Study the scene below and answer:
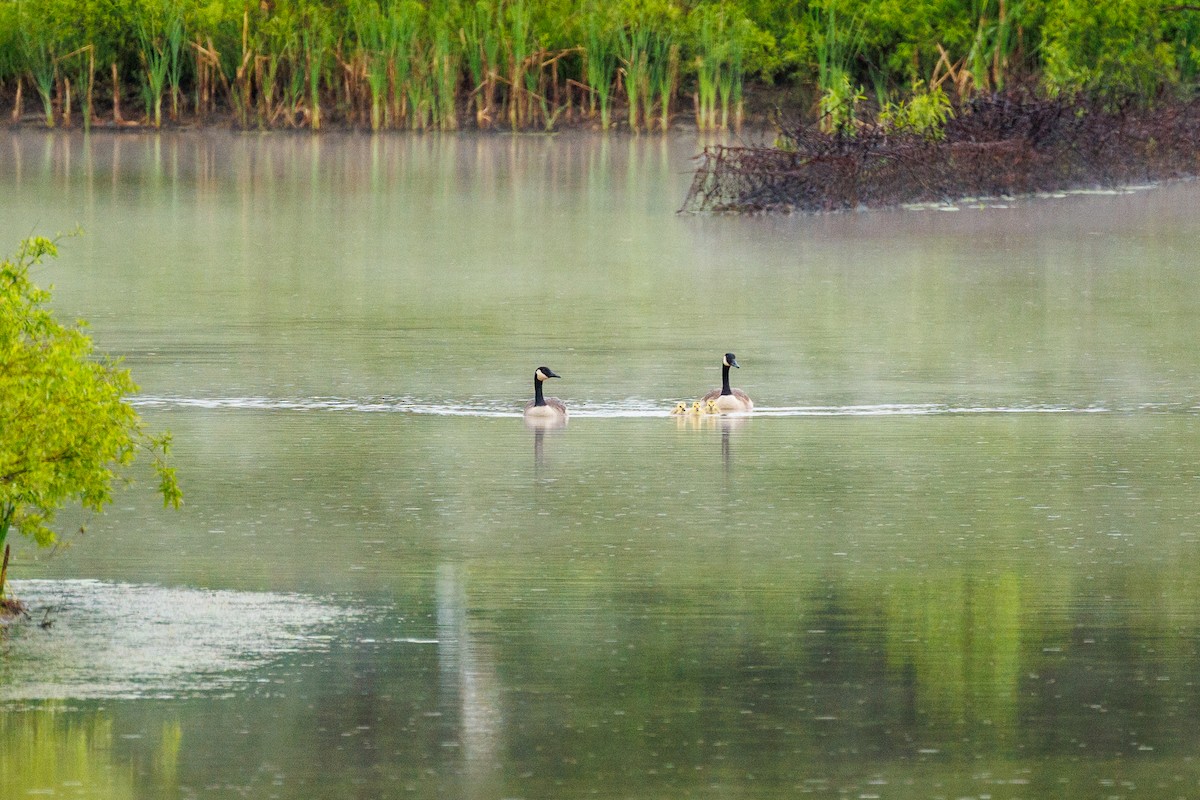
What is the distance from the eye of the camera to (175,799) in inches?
274

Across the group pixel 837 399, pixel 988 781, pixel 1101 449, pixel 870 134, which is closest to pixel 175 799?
pixel 988 781

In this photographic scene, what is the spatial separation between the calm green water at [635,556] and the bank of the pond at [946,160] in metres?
9.08

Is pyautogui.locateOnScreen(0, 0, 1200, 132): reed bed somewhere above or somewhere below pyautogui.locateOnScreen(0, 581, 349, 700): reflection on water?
above

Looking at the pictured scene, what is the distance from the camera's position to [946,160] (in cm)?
3562

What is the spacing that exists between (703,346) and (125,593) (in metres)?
10.1

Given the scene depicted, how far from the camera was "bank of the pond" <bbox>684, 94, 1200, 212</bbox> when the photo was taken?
33.7m

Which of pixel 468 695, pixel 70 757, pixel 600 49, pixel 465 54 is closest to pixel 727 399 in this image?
pixel 468 695

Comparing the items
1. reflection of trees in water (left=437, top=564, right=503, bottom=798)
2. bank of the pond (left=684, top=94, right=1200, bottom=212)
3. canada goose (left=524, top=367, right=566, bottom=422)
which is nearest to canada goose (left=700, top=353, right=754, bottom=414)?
canada goose (left=524, top=367, right=566, bottom=422)

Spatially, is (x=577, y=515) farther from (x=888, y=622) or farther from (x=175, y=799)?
(x=175, y=799)

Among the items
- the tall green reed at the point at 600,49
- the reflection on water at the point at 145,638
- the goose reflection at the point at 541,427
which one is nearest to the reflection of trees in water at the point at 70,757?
the reflection on water at the point at 145,638

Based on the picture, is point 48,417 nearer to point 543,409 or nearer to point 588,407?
point 543,409

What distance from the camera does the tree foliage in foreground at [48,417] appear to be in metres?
8.80

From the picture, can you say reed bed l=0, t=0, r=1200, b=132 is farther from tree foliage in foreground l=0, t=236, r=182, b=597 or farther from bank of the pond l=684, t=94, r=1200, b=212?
tree foliage in foreground l=0, t=236, r=182, b=597

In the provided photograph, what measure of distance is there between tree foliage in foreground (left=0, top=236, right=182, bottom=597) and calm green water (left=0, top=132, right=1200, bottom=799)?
0.47 metres
